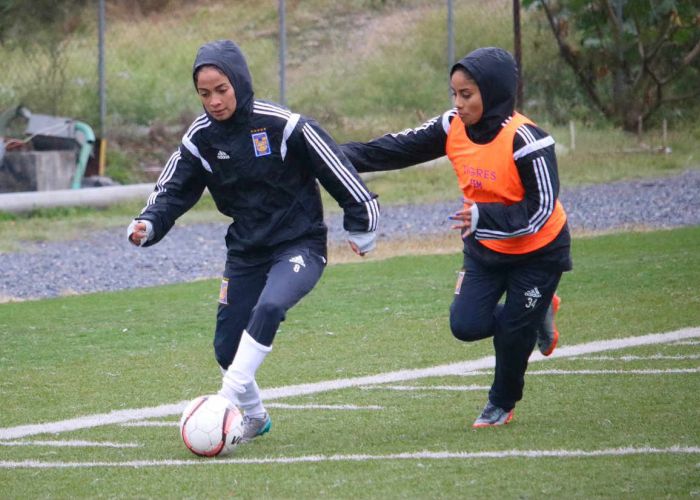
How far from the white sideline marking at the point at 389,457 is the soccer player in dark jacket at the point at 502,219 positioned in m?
0.77

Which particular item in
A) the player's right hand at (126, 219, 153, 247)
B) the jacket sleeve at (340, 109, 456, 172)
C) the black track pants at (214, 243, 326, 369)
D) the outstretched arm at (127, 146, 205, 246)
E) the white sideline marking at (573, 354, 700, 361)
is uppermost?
the jacket sleeve at (340, 109, 456, 172)

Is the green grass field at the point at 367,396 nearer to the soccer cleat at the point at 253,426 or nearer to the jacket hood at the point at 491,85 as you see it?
the soccer cleat at the point at 253,426

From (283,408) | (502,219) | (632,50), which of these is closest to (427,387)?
(283,408)

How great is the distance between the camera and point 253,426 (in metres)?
6.74

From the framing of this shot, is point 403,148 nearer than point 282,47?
Yes

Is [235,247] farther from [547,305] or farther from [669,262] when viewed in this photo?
[669,262]

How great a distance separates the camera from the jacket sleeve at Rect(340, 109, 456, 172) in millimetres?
7070

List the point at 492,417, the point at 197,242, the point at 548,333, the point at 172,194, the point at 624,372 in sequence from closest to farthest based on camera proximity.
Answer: the point at 492,417 → the point at 172,194 → the point at 548,333 → the point at 624,372 → the point at 197,242

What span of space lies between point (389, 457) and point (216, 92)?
2005 mm

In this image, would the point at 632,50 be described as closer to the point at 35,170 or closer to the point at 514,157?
the point at 35,170

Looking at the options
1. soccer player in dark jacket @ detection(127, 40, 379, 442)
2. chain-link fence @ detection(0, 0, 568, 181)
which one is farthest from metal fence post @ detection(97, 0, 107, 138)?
soccer player in dark jacket @ detection(127, 40, 379, 442)

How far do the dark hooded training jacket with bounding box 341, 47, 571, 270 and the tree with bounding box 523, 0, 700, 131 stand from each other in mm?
14465

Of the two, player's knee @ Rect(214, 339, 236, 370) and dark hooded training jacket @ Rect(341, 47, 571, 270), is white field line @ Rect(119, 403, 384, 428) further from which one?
dark hooded training jacket @ Rect(341, 47, 571, 270)

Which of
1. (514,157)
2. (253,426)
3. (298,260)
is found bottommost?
(253,426)
